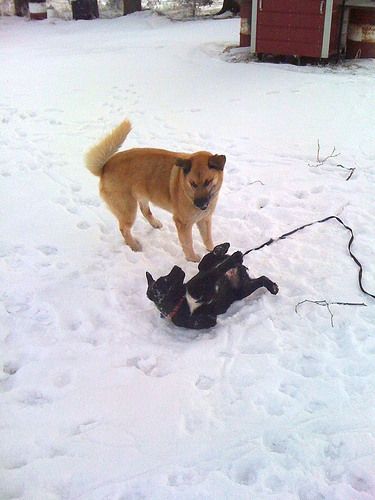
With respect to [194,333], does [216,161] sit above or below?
above

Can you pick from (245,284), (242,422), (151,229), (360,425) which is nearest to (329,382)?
(360,425)

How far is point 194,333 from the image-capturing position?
8.57ft

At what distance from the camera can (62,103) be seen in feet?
22.0

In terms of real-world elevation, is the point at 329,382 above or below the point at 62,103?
below

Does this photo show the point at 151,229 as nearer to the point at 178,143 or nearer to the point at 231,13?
the point at 178,143

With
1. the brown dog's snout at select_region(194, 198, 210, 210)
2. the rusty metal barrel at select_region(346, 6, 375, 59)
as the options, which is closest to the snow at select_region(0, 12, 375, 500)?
the brown dog's snout at select_region(194, 198, 210, 210)

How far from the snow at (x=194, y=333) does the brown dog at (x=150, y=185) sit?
0.23 metres

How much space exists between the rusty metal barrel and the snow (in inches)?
89.4

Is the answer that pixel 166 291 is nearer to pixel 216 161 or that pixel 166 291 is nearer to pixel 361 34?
pixel 216 161

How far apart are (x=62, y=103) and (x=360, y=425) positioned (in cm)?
629

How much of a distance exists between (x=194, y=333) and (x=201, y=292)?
9.9 inches

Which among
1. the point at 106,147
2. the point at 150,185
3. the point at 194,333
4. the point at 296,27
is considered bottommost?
the point at 194,333

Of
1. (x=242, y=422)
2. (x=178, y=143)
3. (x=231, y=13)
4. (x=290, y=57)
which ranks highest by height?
(x=231, y=13)

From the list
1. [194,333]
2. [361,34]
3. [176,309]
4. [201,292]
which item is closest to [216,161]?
[201,292]
